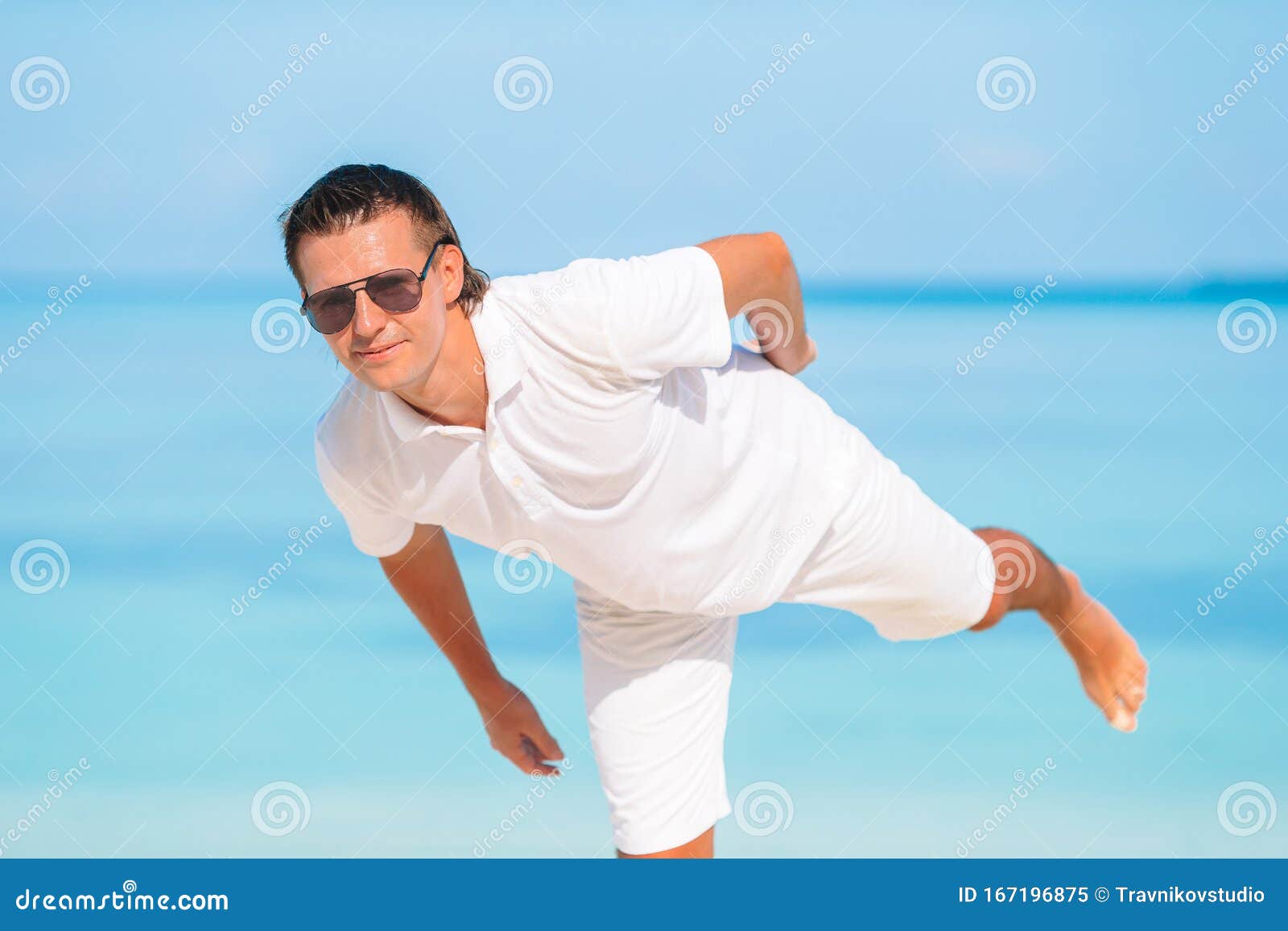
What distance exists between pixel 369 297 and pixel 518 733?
1166 mm

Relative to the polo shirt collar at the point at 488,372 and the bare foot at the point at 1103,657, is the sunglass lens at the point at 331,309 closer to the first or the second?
the polo shirt collar at the point at 488,372

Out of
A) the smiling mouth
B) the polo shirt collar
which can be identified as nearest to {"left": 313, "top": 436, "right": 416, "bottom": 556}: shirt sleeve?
the polo shirt collar

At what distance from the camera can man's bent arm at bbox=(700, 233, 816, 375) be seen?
2.54m

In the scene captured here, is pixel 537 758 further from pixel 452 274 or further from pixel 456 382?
pixel 452 274

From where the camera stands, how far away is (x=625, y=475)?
8.07ft

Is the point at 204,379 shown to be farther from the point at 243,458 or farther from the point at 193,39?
the point at 193,39

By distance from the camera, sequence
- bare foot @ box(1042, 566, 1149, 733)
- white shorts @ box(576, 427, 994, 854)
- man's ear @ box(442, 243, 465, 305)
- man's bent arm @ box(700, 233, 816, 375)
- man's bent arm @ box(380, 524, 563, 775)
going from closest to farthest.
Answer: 1. man's ear @ box(442, 243, 465, 305)
2. man's bent arm @ box(700, 233, 816, 375)
3. white shorts @ box(576, 427, 994, 854)
4. man's bent arm @ box(380, 524, 563, 775)
5. bare foot @ box(1042, 566, 1149, 733)

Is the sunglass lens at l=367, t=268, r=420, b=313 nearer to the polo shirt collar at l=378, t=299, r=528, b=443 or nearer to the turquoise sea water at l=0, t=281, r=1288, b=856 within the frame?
the polo shirt collar at l=378, t=299, r=528, b=443

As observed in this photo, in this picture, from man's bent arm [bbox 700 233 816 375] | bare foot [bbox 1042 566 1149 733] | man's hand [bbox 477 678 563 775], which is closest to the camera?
man's bent arm [bbox 700 233 816 375]

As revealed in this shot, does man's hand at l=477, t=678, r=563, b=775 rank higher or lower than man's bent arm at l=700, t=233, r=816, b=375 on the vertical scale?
lower

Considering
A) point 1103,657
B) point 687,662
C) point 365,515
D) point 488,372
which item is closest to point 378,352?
point 488,372

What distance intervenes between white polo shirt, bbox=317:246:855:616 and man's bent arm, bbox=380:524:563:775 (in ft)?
0.43

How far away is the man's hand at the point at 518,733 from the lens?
3.13 m

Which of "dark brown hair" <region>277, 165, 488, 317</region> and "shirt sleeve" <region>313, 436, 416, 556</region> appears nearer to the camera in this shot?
"dark brown hair" <region>277, 165, 488, 317</region>
